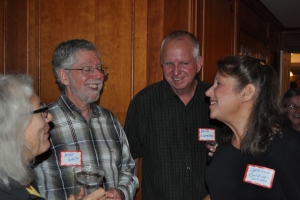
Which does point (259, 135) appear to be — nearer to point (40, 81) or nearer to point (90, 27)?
point (90, 27)

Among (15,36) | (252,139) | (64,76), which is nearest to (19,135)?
(64,76)

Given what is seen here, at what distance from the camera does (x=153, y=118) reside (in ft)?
9.09

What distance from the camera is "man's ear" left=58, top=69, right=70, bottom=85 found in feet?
8.05

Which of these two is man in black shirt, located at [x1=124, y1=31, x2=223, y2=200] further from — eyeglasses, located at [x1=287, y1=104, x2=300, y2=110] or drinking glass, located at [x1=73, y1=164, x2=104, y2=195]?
eyeglasses, located at [x1=287, y1=104, x2=300, y2=110]

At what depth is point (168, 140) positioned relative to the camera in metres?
2.72

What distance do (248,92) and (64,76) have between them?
120 cm

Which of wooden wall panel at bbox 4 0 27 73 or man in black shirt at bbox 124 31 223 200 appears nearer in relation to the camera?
man in black shirt at bbox 124 31 223 200

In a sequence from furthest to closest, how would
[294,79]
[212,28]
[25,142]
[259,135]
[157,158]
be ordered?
[294,79], [212,28], [157,158], [259,135], [25,142]

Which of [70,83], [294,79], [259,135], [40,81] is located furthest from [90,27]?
[294,79]

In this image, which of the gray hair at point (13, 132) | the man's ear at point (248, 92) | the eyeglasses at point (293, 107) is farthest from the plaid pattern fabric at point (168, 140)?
the eyeglasses at point (293, 107)

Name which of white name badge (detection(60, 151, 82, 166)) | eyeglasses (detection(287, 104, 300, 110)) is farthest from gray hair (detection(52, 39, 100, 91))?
eyeglasses (detection(287, 104, 300, 110))

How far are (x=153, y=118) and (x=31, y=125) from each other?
121 centimetres

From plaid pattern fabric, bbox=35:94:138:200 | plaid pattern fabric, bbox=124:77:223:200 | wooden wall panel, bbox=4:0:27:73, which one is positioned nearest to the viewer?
plaid pattern fabric, bbox=35:94:138:200

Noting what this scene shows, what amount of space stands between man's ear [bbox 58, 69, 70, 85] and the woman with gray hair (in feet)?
2.12
